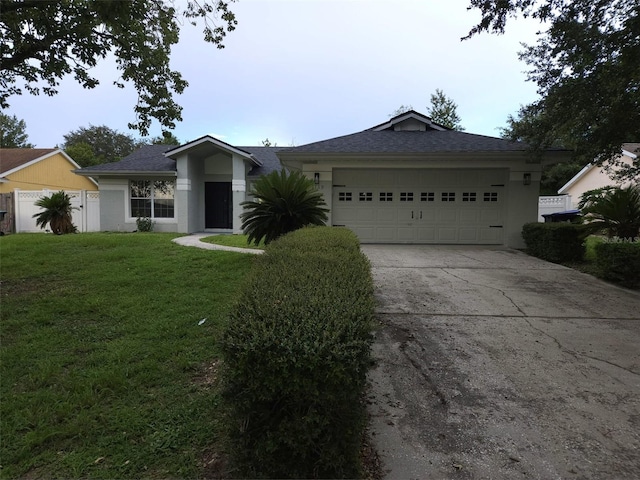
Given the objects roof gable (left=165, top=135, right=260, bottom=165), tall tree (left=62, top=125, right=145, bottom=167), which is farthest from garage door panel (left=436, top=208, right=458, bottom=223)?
tall tree (left=62, top=125, right=145, bottom=167)

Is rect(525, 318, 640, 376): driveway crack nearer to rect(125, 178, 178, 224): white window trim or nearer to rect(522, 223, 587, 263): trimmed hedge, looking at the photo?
rect(522, 223, 587, 263): trimmed hedge

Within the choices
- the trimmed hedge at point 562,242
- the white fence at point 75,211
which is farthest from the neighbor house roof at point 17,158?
the trimmed hedge at point 562,242

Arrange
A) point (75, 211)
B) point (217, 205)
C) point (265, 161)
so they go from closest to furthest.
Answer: point (75, 211)
point (217, 205)
point (265, 161)

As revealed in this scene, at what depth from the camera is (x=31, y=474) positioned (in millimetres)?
2230

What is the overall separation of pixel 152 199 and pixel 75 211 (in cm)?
321

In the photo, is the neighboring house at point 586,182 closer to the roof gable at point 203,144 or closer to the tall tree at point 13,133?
the roof gable at point 203,144

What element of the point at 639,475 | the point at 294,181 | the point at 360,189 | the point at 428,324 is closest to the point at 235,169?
the point at 360,189

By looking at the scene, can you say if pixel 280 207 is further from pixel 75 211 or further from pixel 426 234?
pixel 75 211

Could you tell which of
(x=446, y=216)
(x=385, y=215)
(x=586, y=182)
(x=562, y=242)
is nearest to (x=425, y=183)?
(x=446, y=216)

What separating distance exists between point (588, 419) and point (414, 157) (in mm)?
9064

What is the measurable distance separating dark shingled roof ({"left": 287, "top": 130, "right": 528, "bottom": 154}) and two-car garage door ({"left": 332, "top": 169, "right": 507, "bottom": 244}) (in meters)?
0.70

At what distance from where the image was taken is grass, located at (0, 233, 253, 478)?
236cm

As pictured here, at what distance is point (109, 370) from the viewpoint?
3.40m

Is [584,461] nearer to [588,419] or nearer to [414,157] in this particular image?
[588,419]
